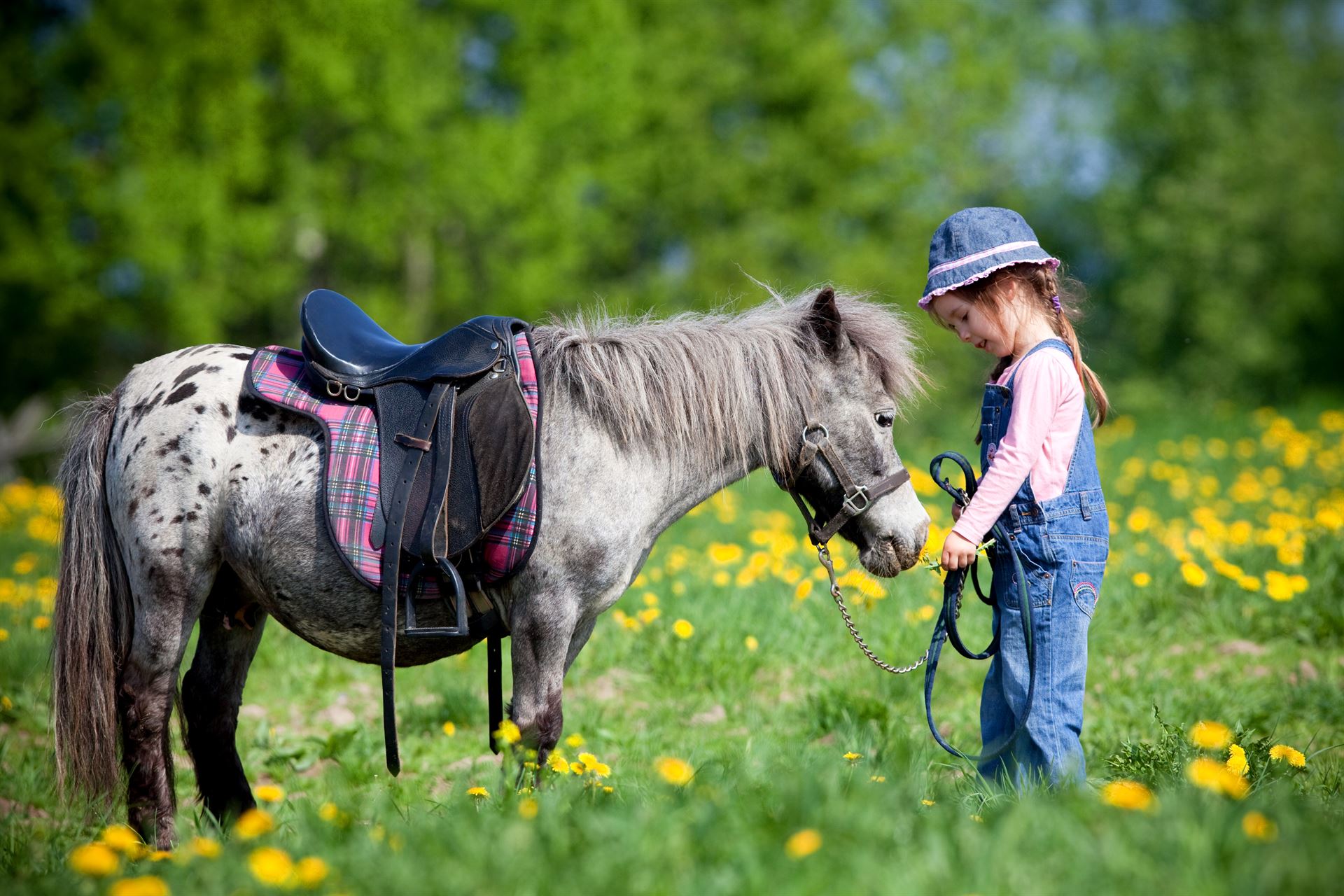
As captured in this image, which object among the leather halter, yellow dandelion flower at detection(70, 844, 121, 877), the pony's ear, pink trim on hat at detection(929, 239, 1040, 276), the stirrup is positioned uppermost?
pink trim on hat at detection(929, 239, 1040, 276)

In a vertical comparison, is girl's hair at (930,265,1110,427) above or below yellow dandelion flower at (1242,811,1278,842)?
above

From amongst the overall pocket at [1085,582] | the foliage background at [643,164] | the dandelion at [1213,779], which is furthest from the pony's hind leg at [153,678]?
the foliage background at [643,164]

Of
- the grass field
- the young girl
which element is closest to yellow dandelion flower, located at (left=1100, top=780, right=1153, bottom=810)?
the grass field

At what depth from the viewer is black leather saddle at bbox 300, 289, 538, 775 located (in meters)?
3.01

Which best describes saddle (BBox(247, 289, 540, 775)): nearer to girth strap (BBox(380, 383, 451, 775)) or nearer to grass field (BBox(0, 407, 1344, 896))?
girth strap (BBox(380, 383, 451, 775))

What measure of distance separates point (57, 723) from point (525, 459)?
1785 mm

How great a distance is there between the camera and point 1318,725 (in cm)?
410

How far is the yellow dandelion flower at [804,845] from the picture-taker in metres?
1.85

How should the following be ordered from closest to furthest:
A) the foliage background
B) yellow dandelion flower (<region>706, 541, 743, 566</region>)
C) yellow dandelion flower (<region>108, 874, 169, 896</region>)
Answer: yellow dandelion flower (<region>108, 874, 169, 896</region>), yellow dandelion flower (<region>706, 541, 743, 566</region>), the foliage background

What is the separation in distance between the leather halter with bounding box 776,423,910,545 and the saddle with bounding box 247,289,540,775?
862 mm

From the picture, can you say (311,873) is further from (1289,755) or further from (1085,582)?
(1289,755)

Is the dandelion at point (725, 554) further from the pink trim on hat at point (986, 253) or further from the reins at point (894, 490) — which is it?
the pink trim on hat at point (986, 253)

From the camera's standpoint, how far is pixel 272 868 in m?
1.85

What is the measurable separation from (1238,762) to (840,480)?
1.36 meters
